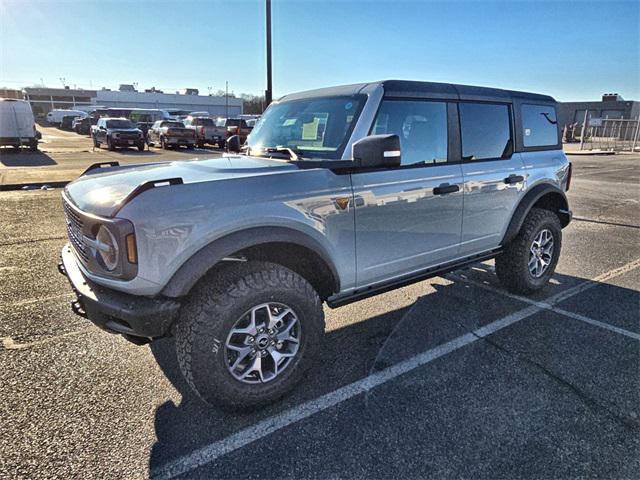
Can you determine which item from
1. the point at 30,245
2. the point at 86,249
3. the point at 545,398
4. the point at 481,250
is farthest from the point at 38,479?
the point at 30,245

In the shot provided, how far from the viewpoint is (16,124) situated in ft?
69.2

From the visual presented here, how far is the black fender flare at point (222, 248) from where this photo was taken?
7.57 feet

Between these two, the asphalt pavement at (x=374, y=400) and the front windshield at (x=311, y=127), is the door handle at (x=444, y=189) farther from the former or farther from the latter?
the asphalt pavement at (x=374, y=400)

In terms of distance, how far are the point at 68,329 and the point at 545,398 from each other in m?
3.71

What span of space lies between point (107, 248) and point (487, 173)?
10.2 feet

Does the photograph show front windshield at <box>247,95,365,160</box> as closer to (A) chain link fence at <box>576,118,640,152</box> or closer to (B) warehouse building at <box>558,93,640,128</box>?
(A) chain link fence at <box>576,118,640,152</box>

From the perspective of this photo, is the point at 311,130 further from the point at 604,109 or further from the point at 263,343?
the point at 604,109

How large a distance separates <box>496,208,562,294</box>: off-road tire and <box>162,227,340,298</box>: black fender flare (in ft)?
8.33

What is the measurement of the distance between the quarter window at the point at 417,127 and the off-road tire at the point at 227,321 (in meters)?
1.34

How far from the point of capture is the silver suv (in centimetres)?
231

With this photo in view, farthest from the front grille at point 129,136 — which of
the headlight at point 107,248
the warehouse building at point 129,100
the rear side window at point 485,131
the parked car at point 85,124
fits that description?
the warehouse building at point 129,100

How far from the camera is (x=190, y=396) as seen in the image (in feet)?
9.14

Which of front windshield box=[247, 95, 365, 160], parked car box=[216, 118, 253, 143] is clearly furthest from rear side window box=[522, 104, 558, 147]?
parked car box=[216, 118, 253, 143]

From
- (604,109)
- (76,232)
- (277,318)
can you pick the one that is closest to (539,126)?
(277,318)
